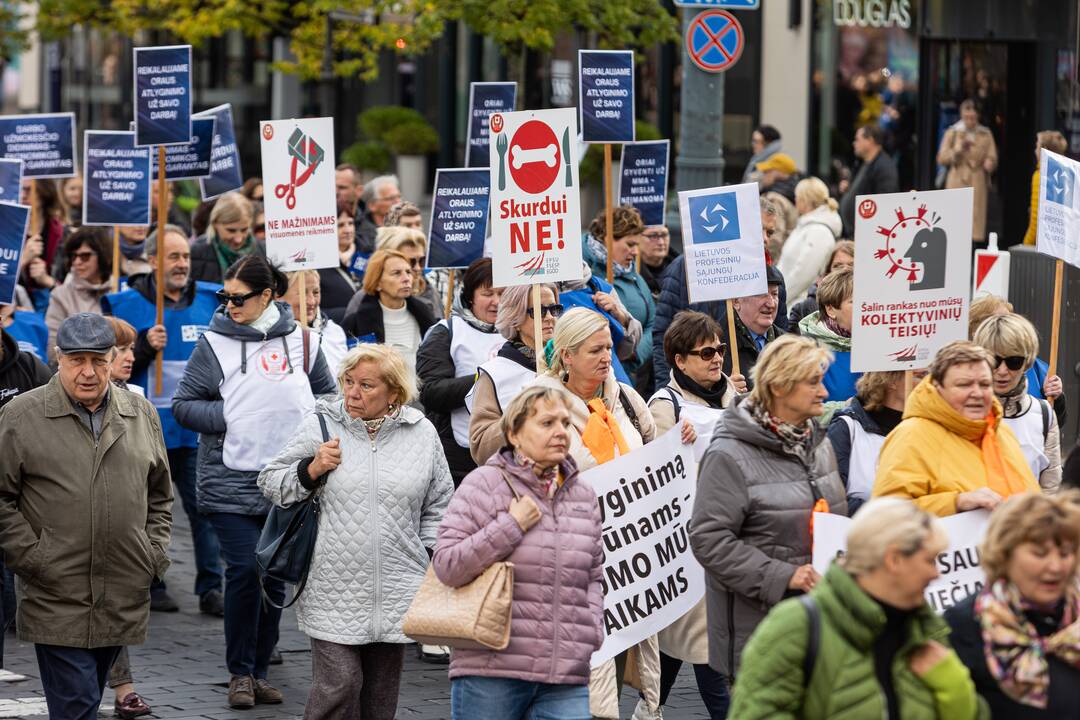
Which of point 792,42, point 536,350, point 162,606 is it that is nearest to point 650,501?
point 536,350

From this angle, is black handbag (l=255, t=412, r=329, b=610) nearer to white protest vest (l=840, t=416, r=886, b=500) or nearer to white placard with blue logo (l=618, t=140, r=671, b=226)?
white protest vest (l=840, t=416, r=886, b=500)

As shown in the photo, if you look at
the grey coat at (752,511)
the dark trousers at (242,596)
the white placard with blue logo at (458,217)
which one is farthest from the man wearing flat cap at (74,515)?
the white placard with blue logo at (458,217)

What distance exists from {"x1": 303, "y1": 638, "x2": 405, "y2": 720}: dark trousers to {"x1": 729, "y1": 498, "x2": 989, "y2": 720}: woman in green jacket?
2818mm

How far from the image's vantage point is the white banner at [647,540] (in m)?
7.52

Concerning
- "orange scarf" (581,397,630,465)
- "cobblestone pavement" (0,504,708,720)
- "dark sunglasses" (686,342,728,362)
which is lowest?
"cobblestone pavement" (0,504,708,720)

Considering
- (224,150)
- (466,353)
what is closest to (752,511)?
(466,353)

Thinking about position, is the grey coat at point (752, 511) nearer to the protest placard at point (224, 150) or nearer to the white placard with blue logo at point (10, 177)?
the white placard with blue logo at point (10, 177)

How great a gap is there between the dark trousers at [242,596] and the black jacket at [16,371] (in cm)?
101

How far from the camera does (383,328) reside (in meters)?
10.6

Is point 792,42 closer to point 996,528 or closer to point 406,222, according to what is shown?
point 406,222

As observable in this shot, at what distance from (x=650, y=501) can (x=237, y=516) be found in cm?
215

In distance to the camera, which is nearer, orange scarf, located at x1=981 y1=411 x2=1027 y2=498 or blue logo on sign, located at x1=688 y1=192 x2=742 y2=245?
orange scarf, located at x1=981 y1=411 x2=1027 y2=498

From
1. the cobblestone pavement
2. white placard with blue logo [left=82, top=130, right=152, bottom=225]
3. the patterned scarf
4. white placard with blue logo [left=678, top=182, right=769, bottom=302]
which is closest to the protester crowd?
the patterned scarf

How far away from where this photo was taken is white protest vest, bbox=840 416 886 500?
7.21 m
